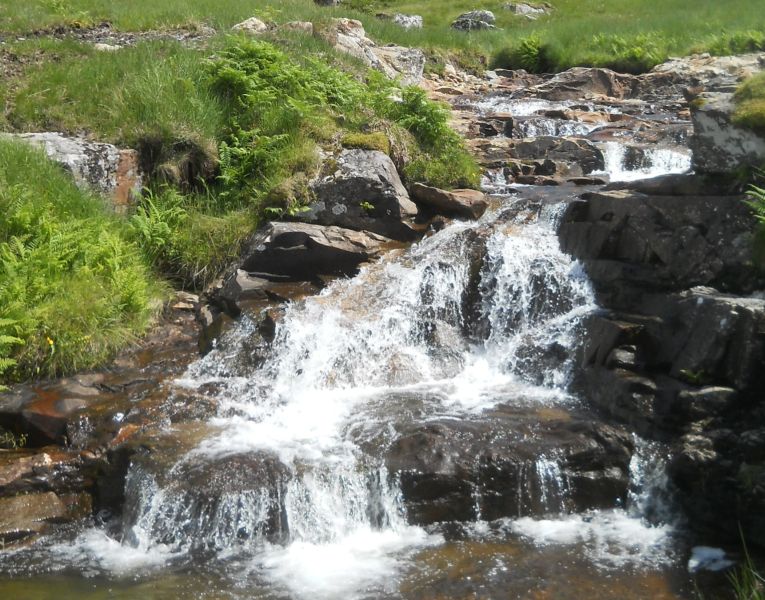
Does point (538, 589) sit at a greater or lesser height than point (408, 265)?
lesser

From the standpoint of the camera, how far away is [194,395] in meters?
8.59

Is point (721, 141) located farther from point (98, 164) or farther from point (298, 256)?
point (98, 164)

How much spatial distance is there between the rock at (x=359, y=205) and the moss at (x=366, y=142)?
629 mm

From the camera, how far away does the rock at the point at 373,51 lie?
17.4 metres

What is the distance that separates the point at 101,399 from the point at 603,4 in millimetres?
37856

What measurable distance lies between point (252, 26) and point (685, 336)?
1355 centimetres

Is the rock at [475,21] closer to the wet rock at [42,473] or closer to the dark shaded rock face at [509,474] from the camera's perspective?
the dark shaded rock face at [509,474]

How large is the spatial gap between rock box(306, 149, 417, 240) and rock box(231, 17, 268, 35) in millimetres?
7215

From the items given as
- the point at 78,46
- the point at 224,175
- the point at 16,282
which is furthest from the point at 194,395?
the point at 78,46

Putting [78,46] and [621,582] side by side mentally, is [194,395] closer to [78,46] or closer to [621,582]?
[621,582]

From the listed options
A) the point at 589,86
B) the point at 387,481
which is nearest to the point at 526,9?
the point at 589,86

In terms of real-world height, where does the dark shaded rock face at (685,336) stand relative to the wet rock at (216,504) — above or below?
above

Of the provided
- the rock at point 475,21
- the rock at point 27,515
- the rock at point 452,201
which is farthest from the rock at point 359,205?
the rock at point 475,21

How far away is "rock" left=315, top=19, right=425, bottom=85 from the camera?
1736 cm
